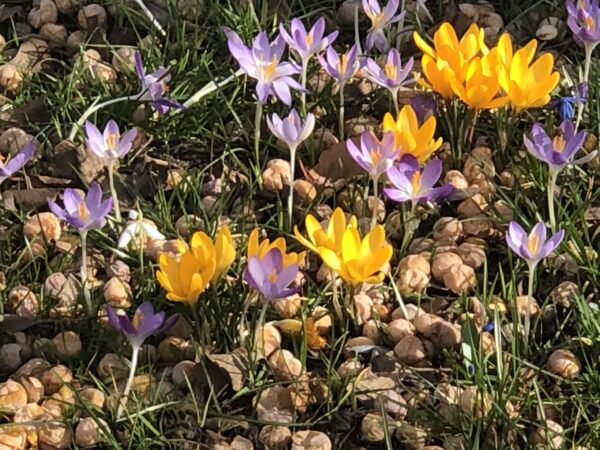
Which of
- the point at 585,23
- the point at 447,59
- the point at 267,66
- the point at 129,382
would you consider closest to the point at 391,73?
the point at 447,59

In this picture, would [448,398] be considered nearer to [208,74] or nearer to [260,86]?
[260,86]

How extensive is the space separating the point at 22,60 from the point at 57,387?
93 cm

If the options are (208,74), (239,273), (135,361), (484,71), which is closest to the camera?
(135,361)

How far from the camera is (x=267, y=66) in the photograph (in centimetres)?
217

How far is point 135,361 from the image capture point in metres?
1.79

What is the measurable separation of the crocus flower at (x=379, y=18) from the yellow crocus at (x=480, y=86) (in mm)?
222

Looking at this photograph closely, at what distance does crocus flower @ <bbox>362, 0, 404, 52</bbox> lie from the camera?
7.55 feet

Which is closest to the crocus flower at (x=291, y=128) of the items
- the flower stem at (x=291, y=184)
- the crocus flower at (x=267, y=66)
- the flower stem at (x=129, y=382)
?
the flower stem at (x=291, y=184)

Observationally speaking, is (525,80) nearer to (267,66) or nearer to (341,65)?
(341,65)

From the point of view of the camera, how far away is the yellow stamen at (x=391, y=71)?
2162 mm

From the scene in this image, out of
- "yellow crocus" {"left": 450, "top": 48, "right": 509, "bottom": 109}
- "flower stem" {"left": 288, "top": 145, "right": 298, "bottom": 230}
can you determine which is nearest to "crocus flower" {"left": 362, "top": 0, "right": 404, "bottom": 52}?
"yellow crocus" {"left": 450, "top": 48, "right": 509, "bottom": 109}

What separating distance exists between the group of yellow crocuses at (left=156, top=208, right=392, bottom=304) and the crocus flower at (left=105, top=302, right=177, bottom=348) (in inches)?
2.0

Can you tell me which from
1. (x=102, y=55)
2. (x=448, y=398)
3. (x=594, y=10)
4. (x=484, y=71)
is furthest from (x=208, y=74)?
(x=448, y=398)

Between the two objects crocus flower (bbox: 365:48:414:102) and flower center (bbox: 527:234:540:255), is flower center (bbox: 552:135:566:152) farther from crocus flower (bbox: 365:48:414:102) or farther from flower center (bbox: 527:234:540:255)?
crocus flower (bbox: 365:48:414:102)
